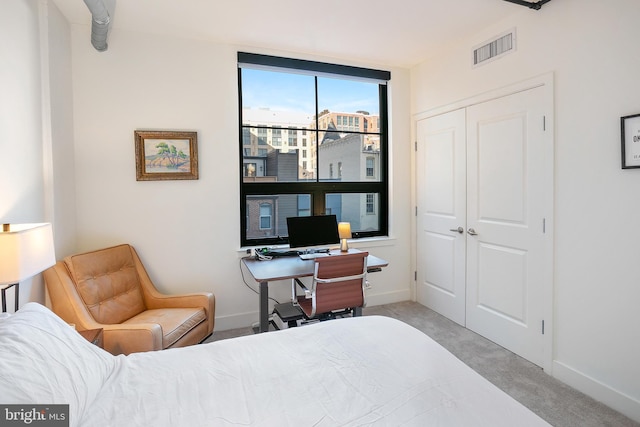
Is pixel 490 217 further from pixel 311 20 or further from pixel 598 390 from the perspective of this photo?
pixel 311 20

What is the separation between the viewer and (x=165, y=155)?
9.73ft

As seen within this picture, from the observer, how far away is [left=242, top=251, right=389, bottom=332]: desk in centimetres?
256

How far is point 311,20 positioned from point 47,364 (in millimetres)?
2777

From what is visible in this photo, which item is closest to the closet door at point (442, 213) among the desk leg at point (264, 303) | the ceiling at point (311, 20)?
the ceiling at point (311, 20)

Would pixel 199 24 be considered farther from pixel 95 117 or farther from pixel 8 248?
pixel 8 248

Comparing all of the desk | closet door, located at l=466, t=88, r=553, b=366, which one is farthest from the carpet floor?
the desk

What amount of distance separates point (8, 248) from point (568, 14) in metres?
3.52

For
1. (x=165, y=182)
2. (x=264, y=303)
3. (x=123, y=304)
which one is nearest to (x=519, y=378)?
(x=264, y=303)

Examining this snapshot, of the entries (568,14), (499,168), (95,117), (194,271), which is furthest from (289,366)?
(568,14)

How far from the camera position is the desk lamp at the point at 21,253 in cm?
141

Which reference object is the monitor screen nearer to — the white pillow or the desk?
the desk

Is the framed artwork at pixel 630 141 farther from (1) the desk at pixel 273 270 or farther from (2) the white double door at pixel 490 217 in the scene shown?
(1) the desk at pixel 273 270

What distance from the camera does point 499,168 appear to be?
9.32 feet

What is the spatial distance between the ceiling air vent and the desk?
2.02 m
